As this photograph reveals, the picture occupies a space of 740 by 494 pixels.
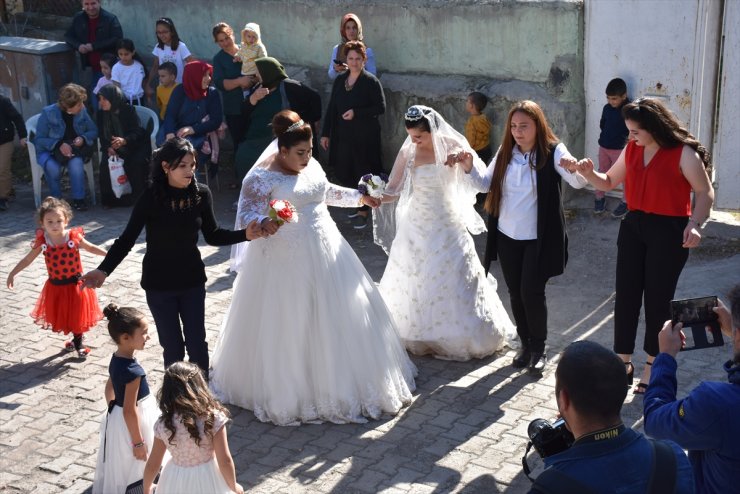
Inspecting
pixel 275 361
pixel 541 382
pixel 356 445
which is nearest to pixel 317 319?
pixel 275 361

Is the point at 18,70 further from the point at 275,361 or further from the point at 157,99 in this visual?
the point at 275,361

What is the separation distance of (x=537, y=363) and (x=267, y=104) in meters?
4.88

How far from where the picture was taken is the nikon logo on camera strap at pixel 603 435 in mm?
3051

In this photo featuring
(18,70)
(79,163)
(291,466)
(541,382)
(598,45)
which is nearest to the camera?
(291,466)

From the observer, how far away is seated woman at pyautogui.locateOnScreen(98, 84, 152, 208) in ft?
36.5

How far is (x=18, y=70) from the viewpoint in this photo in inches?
525

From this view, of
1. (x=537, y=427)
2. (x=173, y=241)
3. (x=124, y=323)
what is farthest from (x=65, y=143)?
(x=537, y=427)

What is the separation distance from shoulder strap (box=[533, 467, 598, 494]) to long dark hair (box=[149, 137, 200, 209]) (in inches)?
137

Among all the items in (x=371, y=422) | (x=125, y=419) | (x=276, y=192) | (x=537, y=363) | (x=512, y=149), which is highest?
(x=512, y=149)

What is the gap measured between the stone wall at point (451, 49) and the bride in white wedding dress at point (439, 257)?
2867mm

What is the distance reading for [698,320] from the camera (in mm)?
3887

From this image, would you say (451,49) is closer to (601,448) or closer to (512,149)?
(512,149)

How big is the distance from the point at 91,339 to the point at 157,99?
5.13 metres

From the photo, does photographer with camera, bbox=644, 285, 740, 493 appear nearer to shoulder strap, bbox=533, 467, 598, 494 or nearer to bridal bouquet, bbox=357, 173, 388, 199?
shoulder strap, bbox=533, 467, 598, 494
